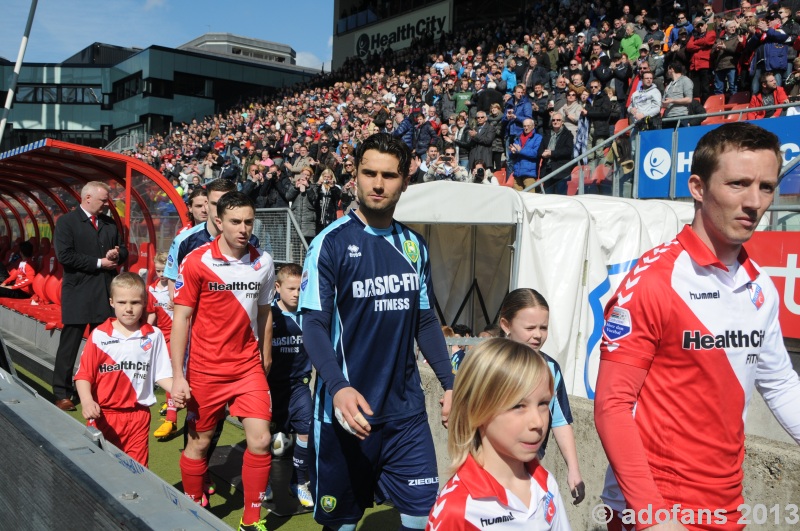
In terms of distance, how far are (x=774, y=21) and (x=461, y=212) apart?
7.72 metres

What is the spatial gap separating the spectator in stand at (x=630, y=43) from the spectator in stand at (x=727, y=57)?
238cm

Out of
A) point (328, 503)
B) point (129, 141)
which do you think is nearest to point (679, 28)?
point (328, 503)

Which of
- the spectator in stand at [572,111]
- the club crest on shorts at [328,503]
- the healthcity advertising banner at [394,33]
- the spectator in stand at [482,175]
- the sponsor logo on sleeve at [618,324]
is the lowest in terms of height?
the club crest on shorts at [328,503]

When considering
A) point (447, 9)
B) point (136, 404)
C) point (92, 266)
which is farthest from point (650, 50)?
point (447, 9)

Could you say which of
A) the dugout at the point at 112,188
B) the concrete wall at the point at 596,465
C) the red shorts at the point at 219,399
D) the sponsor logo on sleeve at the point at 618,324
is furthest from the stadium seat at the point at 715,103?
the sponsor logo on sleeve at the point at 618,324

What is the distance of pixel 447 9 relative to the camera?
32000 mm

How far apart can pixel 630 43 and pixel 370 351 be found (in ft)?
46.8

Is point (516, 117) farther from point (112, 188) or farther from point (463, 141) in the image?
point (112, 188)

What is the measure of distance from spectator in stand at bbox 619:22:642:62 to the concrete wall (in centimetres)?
1212

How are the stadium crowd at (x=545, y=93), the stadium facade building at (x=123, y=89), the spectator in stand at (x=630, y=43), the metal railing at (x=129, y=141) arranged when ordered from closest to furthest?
1. the stadium crowd at (x=545, y=93)
2. the spectator in stand at (x=630, y=43)
3. the metal railing at (x=129, y=141)
4. the stadium facade building at (x=123, y=89)

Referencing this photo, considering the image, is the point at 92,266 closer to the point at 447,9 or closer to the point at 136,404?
the point at 136,404

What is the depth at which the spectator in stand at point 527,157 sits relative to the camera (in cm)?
1330

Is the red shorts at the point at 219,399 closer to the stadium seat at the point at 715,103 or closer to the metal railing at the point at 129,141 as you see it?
the stadium seat at the point at 715,103

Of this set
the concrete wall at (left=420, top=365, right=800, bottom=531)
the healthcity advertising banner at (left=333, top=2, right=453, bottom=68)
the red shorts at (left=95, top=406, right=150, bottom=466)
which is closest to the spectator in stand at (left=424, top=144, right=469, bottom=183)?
the concrete wall at (left=420, top=365, right=800, bottom=531)
